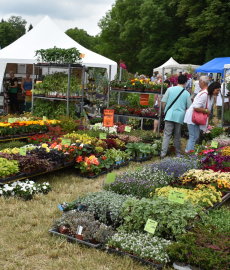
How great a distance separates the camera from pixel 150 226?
341 centimetres

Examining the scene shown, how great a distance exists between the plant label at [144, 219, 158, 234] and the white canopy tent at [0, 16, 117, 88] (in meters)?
9.53

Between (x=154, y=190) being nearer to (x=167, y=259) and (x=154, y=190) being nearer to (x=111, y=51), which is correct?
(x=167, y=259)

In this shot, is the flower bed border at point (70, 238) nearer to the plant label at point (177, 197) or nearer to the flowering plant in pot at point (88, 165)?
the plant label at point (177, 197)

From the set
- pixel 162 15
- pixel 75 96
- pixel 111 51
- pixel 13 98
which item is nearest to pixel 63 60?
pixel 75 96

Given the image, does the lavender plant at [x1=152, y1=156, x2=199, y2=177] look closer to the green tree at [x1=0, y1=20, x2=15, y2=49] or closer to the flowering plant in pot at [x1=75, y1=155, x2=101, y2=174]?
the flowering plant in pot at [x1=75, y1=155, x2=101, y2=174]

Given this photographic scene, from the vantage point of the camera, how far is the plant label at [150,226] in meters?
3.37

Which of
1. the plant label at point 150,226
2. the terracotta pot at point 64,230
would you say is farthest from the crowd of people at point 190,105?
the terracotta pot at point 64,230

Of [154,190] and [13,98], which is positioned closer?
[154,190]

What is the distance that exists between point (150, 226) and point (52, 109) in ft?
23.7

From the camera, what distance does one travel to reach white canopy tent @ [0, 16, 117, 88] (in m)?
11.9

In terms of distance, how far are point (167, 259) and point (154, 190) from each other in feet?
4.94

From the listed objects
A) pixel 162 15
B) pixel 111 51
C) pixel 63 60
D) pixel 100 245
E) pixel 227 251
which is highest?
pixel 162 15

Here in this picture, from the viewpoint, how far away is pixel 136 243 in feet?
10.9

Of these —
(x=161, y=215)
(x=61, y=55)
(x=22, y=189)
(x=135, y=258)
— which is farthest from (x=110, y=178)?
(x=61, y=55)
